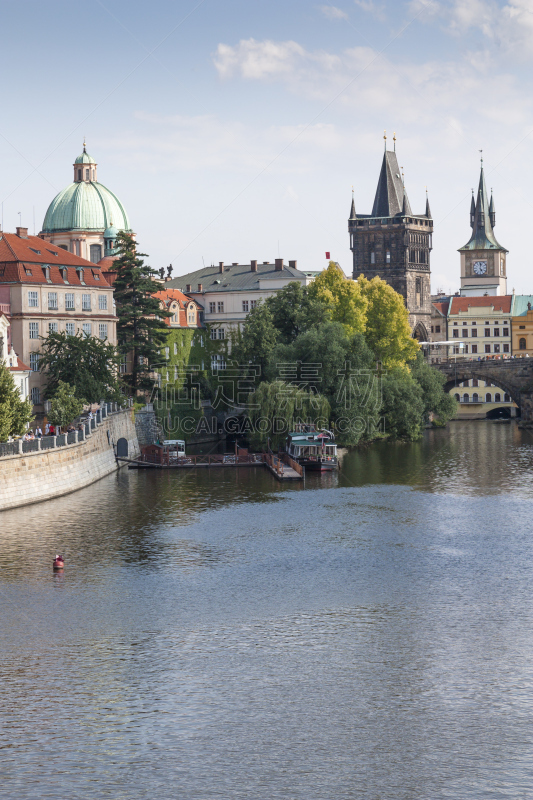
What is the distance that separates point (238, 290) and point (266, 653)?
9665 centimetres

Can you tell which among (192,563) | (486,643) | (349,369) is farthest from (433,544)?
(349,369)

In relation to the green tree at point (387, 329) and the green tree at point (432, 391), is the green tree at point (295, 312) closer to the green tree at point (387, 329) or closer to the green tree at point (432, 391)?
the green tree at point (387, 329)

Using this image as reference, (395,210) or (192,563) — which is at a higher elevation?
(395,210)

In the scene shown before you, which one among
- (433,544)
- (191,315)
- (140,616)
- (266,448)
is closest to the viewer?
(140,616)

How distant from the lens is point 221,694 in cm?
2975

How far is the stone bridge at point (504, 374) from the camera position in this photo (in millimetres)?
132125

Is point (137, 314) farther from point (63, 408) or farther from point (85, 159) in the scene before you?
point (85, 159)

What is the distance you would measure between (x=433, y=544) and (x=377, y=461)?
33534 mm

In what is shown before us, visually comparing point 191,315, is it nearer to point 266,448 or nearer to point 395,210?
point 266,448

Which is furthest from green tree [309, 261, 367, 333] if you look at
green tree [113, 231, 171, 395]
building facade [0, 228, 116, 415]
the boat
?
building facade [0, 228, 116, 415]

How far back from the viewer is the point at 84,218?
12494 cm

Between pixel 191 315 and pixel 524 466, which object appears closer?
pixel 524 466

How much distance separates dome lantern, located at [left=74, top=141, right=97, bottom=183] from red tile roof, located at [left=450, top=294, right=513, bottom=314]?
65868 mm

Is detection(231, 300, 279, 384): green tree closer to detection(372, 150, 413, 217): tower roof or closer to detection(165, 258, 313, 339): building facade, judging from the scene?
detection(165, 258, 313, 339): building facade
